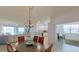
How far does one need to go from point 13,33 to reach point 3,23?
0.24 meters

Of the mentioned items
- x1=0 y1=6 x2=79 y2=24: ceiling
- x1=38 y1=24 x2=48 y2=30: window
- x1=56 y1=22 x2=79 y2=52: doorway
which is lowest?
x1=56 y1=22 x2=79 y2=52: doorway

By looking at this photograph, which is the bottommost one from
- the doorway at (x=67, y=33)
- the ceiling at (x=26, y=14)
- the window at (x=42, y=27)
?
the doorway at (x=67, y=33)

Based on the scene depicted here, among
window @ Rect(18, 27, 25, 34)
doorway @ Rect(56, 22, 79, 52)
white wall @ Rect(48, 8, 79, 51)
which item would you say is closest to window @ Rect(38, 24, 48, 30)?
white wall @ Rect(48, 8, 79, 51)

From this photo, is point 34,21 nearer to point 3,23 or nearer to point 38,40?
point 38,40

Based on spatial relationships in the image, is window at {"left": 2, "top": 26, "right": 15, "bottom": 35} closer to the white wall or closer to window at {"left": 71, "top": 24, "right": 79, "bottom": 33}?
the white wall

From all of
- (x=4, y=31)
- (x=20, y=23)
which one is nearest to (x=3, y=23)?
(x=4, y=31)

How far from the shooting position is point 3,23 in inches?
70.2

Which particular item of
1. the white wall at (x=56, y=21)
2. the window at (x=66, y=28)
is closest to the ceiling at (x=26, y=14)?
the white wall at (x=56, y=21)

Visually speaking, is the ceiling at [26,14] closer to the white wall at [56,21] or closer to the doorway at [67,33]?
Answer: the white wall at [56,21]

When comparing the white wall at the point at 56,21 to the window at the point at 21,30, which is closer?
the window at the point at 21,30

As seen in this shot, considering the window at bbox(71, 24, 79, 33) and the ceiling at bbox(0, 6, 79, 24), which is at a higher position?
the ceiling at bbox(0, 6, 79, 24)

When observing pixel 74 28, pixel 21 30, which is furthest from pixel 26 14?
pixel 74 28

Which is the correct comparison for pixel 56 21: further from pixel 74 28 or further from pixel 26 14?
pixel 26 14

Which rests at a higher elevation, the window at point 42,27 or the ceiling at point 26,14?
the ceiling at point 26,14
